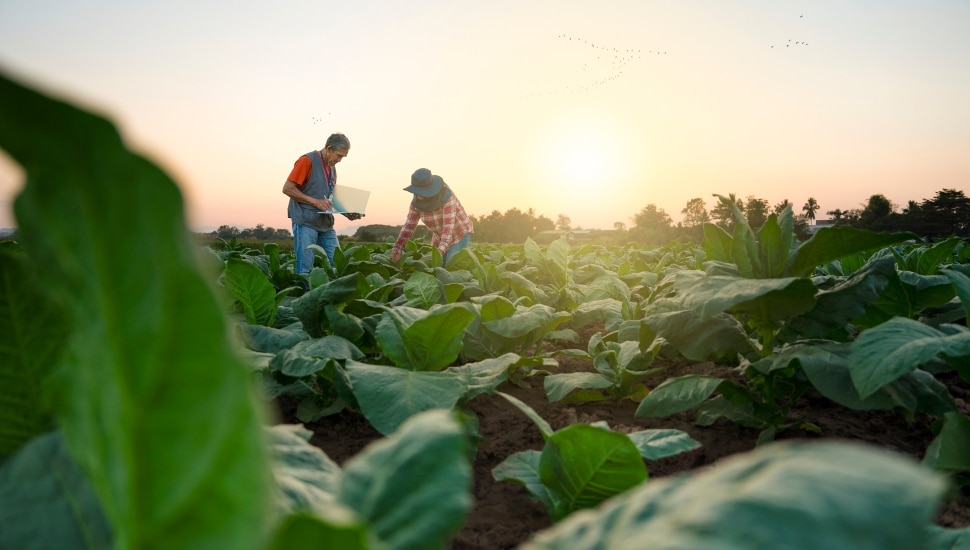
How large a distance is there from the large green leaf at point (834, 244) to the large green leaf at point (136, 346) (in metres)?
1.83

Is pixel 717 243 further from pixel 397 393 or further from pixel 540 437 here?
pixel 397 393

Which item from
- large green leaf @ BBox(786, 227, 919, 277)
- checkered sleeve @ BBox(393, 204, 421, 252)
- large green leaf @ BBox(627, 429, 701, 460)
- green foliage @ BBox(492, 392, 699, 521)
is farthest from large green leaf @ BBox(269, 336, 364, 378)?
checkered sleeve @ BBox(393, 204, 421, 252)

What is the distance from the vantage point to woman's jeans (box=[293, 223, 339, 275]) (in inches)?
280

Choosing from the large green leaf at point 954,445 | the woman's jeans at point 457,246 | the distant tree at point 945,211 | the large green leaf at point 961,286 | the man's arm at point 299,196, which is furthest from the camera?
the distant tree at point 945,211

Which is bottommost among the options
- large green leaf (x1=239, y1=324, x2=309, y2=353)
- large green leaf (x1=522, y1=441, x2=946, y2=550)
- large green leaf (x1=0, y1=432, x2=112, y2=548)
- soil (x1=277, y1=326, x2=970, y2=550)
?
soil (x1=277, y1=326, x2=970, y2=550)

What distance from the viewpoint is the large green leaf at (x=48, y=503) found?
0.56 meters

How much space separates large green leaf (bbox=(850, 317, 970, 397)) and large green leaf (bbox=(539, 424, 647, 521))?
2.42 feet

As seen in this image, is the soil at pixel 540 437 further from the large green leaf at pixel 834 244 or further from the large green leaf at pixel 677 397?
the large green leaf at pixel 834 244

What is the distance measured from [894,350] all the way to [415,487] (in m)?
1.43

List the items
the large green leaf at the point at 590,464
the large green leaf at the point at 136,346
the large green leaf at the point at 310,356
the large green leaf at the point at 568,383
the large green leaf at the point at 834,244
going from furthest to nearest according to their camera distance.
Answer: the large green leaf at the point at 568,383 < the large green leaf at the point at 310,356 < the large green leaf at the point at 834,244 < the large green leaf at the point at 590,464 < the large green leaf at the point at 136,346

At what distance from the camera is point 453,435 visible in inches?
22.2

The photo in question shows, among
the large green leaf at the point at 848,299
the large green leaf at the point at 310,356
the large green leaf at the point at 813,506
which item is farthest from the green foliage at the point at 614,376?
the large green leaf at the point at 813,506

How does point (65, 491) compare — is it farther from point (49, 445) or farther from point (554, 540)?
point (554, 540)

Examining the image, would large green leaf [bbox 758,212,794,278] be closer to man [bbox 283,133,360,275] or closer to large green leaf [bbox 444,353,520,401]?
large green leaf [bbox 444,353,520,401]
